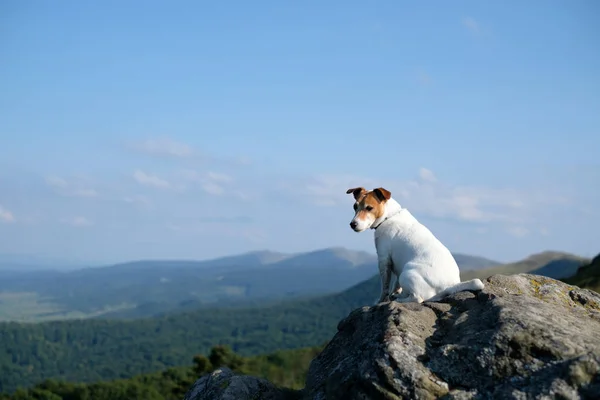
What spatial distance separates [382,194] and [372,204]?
0.80 feet

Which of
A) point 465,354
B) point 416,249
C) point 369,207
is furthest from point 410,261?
point 465,354

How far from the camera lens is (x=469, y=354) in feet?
23.4

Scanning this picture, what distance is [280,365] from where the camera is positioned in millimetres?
105062

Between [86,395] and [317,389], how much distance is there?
94.4 metres

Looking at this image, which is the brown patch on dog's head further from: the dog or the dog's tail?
the dog's tail

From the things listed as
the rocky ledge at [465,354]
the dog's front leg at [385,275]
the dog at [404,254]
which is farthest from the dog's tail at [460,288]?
the dog's front leg at [385,275]

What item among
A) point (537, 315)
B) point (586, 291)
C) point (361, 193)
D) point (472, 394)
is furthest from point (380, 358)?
point (586, 291)

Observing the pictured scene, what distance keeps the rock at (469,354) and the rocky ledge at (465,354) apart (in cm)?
1

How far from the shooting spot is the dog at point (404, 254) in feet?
30.1

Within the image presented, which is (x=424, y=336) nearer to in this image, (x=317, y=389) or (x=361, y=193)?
(x=317, y=389)

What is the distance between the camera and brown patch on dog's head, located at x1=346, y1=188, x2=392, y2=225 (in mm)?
9992

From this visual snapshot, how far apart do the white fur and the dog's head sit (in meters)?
0.03

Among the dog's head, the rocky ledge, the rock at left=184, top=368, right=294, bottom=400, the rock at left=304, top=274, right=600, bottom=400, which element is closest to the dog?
the dog's head

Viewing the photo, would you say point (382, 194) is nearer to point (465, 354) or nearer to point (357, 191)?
point (357, 191)
